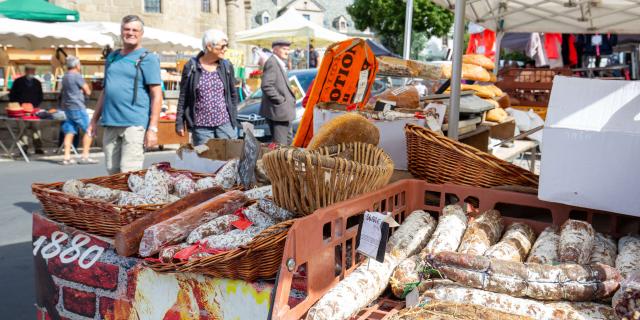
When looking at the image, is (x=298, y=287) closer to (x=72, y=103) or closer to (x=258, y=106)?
(x=258, y=106)

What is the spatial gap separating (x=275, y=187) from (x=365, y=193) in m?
0.30

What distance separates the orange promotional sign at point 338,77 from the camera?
10.8 feet

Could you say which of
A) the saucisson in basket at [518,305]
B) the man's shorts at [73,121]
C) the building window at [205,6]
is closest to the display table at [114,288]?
the saucisson in basket at [518,305]

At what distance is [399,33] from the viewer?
3997 centimetres

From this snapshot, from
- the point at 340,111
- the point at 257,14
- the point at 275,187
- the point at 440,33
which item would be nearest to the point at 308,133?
the point at 340,111

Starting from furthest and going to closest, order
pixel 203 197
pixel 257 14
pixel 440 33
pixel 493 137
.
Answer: pixel 257 14 → pixel 440 33 → pixel 493 137 → pixel 203 197

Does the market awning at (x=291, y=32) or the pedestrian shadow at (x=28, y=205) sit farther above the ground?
the market awning at (x=291, y=32)

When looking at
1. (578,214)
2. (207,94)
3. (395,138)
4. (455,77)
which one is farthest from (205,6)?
(578,214)

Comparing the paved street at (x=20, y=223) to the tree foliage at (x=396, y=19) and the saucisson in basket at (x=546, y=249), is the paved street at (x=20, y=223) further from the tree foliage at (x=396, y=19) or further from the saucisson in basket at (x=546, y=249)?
the tree foliage at (x=396, y=19)

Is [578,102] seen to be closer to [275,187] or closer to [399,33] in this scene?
[275,187]

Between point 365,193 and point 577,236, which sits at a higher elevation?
point 365,193

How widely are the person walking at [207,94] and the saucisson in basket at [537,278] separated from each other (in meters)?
3.91

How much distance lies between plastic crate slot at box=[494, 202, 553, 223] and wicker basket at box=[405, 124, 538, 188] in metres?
0.10

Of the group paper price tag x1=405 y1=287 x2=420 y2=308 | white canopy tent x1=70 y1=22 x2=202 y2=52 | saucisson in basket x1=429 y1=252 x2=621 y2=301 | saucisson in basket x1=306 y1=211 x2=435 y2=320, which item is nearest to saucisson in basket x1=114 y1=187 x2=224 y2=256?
saucisson in basket x1=306 y1=211 x2=435 y2=320
